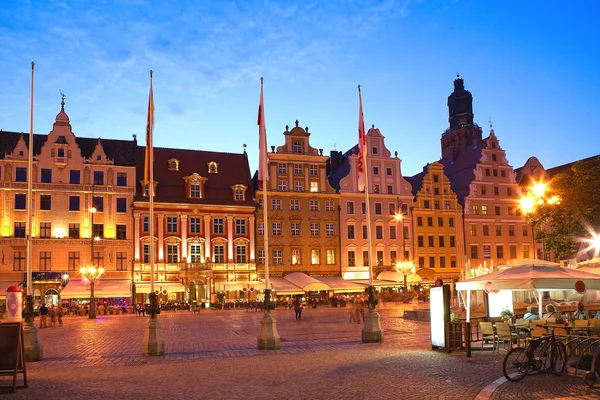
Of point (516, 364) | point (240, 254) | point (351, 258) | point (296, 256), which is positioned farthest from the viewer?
point (351, 258)

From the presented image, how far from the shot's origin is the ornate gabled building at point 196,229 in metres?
54.4

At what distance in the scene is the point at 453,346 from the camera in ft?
56.8

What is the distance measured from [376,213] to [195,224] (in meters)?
18.1

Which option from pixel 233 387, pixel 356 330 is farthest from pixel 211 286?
pixel 233 387

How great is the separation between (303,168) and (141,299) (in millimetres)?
19417

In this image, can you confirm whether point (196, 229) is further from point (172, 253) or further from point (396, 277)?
point (396, 277)

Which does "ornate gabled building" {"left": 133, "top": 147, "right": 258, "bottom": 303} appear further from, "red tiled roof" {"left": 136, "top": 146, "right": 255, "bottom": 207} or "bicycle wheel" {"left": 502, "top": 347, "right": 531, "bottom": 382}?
"bicycle wheel" {"left": 502, "top": 347, "right": 531, "bottom": 382}

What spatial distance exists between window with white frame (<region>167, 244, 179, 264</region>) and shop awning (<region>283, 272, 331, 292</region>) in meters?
9.99

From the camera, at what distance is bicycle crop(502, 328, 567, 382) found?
12.4 m

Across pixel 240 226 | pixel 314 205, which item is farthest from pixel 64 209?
pixel 314 205

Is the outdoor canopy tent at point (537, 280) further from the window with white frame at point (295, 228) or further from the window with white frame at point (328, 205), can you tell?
the window with white frame at point (328, 205)

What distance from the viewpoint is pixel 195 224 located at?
186 feet

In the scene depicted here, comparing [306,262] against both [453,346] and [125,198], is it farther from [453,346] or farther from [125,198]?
[453,346]

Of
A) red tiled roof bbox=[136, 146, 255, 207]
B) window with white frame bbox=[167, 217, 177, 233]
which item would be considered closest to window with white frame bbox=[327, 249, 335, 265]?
red tiled roof bbox=[136, 146, 255, 207]
